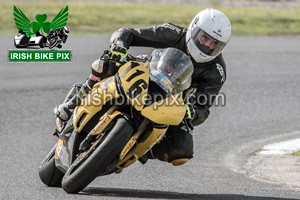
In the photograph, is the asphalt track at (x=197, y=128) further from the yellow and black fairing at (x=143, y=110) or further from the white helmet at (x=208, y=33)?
the white helmet at (x=208, y=33)

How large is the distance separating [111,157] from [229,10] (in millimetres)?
15518

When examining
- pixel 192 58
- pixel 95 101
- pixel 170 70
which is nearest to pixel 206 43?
pixel 192 58

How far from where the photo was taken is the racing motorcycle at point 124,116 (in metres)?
4.71

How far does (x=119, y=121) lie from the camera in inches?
186

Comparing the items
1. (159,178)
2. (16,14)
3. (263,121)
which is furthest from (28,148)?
(16,14)

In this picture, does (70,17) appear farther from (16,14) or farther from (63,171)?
(63,171)

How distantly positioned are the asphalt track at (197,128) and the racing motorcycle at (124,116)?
341mm

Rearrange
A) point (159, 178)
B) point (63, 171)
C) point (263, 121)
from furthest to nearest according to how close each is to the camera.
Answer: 1. point (263, 121)
2. point (159, 178)
3. point (63, 171)

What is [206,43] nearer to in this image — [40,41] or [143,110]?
[143,110]

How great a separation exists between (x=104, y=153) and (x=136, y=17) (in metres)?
13.1

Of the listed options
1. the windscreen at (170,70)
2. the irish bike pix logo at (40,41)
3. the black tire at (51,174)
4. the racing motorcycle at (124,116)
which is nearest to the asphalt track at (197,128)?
the black tire at (51,174)

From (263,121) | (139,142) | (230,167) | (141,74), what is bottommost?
(263,121)

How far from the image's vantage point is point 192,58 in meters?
6.19

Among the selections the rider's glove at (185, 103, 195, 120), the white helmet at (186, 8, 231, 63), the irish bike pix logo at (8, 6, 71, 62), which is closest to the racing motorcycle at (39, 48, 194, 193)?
the rider's glove at (185, 103, 195, 120)
